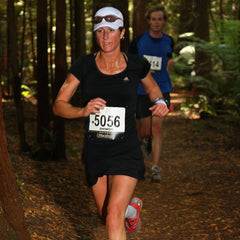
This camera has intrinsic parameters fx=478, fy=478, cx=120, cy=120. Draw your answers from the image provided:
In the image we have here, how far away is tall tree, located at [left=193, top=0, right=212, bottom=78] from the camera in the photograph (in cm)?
1317

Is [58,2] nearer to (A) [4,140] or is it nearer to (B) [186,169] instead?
(B) [186,169]

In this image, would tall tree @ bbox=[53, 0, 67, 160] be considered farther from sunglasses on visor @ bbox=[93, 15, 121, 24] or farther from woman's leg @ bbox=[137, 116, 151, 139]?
sunglasses on visor @ bbox=[93, 15, 121, 24]

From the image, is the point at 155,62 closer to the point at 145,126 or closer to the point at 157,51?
the point at 157,51

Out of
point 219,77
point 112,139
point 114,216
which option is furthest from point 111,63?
point 219,77

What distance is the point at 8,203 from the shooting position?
11.2ft

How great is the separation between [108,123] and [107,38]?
0.76 metres

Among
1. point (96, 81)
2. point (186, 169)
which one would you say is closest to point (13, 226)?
point (96, 81)

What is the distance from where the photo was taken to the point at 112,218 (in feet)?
12.8

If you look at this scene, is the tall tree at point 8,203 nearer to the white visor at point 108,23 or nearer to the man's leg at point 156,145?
the white visor at point 108,23

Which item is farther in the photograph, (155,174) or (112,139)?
(155,174)

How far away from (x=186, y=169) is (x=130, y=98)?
475 centimetres

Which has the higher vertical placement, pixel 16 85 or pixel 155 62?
pixel 155 62

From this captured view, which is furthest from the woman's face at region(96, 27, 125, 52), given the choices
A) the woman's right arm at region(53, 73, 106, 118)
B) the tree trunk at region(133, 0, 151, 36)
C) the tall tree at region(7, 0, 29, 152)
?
the tree trunk at region(133, 0, 151, 36)

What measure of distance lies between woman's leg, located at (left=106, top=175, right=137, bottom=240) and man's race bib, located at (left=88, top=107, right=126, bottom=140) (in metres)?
0.38
